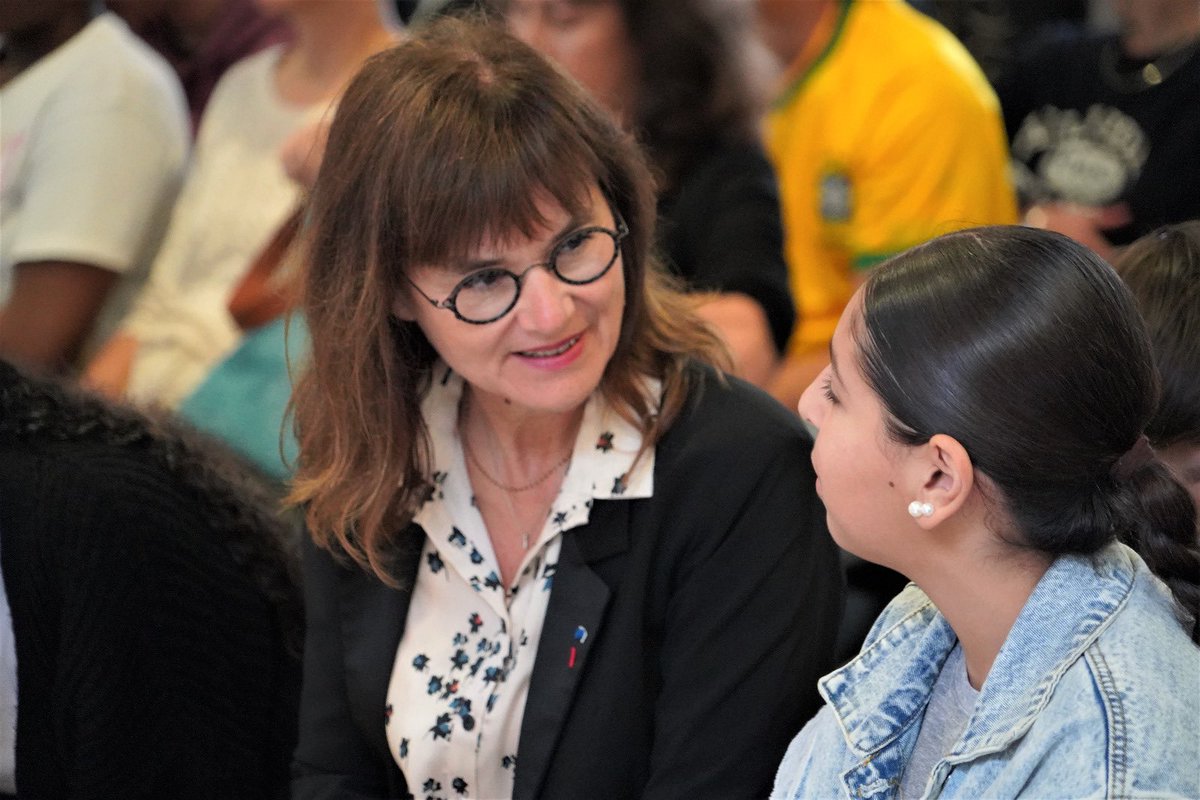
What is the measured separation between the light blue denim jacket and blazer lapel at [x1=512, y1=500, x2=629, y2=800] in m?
0.31

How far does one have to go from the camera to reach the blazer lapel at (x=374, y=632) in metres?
1.58

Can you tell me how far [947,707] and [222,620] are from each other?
86 centimetres

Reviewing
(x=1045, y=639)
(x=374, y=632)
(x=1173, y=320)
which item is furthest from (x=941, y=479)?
(x=374, y=632)

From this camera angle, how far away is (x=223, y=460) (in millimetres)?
1703

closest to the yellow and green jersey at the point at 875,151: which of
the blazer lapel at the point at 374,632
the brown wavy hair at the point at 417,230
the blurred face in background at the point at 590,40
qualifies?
the blurred face in background at the point at 590,40

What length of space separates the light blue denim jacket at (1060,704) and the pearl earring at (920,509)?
11cm

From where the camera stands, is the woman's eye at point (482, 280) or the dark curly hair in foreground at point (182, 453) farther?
the dark curly hair in foreground at point (182, 453)

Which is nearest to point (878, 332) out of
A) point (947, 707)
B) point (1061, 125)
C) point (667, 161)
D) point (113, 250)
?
point (947, 707)

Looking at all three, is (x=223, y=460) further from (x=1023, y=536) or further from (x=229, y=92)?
(x=229, y=92)

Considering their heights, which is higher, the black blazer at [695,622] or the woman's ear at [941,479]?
the woman's ear at [941,479]

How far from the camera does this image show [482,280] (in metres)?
1.48

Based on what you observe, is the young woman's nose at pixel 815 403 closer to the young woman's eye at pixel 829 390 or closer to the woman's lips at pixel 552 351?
the young woman's eye at pixel 829 390

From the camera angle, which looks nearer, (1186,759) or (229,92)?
(1186,759)

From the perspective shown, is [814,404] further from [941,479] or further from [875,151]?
[875,151]
